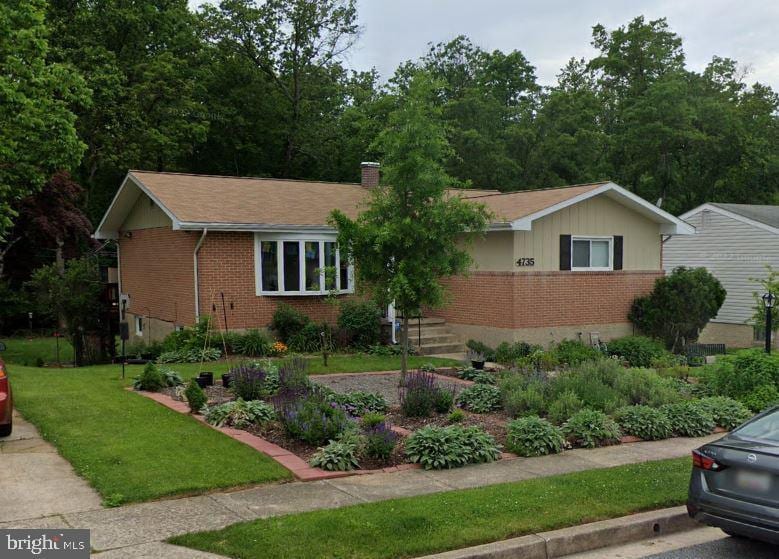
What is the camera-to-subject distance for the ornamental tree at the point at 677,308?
61.8 feet

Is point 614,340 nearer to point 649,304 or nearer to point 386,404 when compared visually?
point 649,304

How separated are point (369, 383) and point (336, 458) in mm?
5547

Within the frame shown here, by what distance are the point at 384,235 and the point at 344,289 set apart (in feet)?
27.9

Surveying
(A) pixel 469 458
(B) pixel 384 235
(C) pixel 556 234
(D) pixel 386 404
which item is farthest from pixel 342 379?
(C) pixel 556 234

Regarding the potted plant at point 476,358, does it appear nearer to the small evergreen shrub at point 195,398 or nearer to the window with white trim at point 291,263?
the window with white trim at point 291,263

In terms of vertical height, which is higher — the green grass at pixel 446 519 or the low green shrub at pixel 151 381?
the low green shrub at pixel 151 381

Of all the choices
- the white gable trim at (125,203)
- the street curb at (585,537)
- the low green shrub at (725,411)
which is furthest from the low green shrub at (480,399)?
the white gable trim at (125,203)

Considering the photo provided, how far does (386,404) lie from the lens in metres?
11.2

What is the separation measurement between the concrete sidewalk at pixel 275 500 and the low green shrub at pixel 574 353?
20.2 ft

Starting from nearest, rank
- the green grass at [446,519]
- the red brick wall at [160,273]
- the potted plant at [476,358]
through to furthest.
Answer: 1. the green grass at [446,519]
2. the potted plant at [476,358]
3. the red brick wall at [160,273]

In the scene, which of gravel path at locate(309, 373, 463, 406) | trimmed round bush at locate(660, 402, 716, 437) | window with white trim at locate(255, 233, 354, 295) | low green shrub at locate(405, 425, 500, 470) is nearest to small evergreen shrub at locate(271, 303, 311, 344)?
window with white trim at locate(255, 233, 354, 295)

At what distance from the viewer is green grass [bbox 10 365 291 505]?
7156 millimetres

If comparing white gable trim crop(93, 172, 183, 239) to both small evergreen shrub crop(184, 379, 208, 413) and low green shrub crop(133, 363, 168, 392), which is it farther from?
small evergreen shrub crop(184, 379, 208, 413)

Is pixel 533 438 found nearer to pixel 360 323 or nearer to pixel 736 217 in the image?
pixel 360 323
